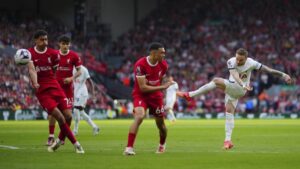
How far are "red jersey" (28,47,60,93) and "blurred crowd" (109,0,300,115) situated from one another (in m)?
38.7

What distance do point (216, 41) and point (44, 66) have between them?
46605mm

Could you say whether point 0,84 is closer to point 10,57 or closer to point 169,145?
point 10,57

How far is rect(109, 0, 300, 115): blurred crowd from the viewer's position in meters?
57.1

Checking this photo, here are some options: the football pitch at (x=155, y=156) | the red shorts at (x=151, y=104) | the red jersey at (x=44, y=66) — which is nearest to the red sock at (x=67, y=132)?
the football pitch at (x=155, y=156)

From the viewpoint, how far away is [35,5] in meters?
64.0

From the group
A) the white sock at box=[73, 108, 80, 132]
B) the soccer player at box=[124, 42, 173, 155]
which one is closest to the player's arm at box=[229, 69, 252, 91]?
the soccer player at box=[124, 42, 173, 155]

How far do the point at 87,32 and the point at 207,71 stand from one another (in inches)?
449

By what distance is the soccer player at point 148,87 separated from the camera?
17172 mm

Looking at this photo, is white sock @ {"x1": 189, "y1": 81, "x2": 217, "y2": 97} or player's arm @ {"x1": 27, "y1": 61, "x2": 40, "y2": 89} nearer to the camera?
player's arm @ {"x1": 27, "y1": 61, "x2": 40, "y2": 89}

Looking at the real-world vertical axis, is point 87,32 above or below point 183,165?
above

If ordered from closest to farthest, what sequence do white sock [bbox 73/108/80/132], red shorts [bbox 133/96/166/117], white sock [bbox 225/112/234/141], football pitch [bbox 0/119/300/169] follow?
1. football pitch [bbox 0/119/300/169]
2. red shorts [bbox 133/96/166/117]
3. white sock [bbox 225/112/234/141]
4. white sock [bbox 73/108/80/132]

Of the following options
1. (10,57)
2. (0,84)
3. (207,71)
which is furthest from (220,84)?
(207,71)

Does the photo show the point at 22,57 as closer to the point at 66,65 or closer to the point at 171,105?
the point at 66,65

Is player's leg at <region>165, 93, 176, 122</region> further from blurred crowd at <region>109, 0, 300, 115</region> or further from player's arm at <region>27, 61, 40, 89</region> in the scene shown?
player's arm at <region>27, 61, 40, 89</region>
